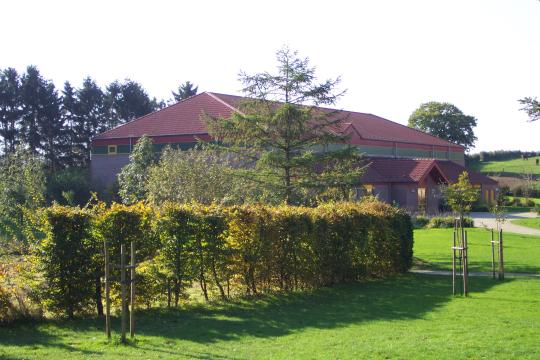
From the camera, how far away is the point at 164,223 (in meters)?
13.2

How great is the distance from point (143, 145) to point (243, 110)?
50.0 feet

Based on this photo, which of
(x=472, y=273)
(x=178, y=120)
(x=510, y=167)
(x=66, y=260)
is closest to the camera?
(x=66, y=260)

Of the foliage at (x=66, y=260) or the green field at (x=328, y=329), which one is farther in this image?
the foliage at (x=66, y=260)

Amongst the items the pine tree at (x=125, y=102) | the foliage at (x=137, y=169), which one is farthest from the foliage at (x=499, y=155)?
the foliage at (x=137, y=169)

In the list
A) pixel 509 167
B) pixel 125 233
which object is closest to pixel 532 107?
pixel 125 233

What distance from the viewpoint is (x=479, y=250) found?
25438mm

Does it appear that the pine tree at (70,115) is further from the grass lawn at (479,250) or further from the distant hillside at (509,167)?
the distant hillside at (509,167)

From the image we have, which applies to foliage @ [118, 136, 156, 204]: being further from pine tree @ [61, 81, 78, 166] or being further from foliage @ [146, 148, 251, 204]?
pine tree @ [61, 81, 78, 166]

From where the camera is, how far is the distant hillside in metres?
82.8

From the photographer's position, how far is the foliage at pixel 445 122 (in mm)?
91875

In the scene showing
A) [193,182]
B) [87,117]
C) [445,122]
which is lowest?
[193,182]

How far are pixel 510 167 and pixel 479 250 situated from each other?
68983 mm

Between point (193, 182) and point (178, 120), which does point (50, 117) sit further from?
point (193, 182)

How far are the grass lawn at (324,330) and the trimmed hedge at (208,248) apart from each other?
598mm
